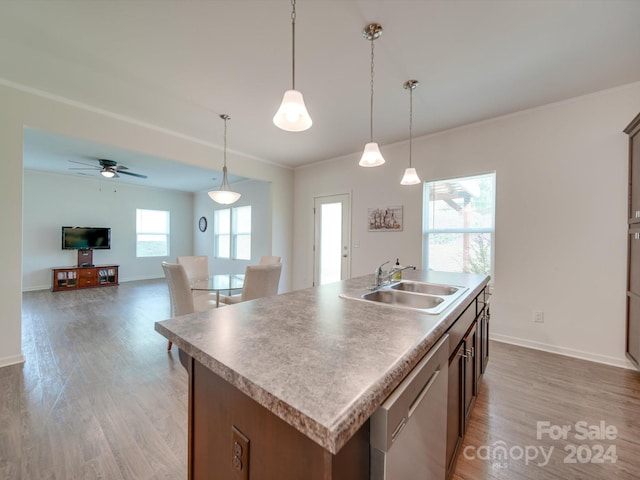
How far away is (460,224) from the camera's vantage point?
3461mm

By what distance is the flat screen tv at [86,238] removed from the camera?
243 inches

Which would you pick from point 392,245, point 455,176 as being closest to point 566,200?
point 455,176

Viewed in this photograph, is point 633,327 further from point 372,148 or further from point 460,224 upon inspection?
point 372,148

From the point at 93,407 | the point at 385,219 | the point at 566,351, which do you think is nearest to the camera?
the point at 93,407

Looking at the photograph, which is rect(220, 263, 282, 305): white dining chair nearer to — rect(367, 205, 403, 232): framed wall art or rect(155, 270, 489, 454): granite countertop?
rect(155, 270, 489, 454): granite countertop

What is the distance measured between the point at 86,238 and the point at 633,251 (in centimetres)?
956

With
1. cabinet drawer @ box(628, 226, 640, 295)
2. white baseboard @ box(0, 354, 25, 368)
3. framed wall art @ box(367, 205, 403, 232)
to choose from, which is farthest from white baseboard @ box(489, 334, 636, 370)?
white baseboard @ box(0, 354, 25, 368)

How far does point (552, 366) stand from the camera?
2.50m

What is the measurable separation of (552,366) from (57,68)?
5.37 m

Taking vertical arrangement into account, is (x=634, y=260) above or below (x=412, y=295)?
above

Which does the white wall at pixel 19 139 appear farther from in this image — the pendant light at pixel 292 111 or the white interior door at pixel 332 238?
the pendant light at pixel 292 111

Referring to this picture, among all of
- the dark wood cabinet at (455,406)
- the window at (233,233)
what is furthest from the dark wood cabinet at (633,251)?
the window at (233,233)

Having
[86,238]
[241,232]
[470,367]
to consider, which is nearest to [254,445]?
[470,367]

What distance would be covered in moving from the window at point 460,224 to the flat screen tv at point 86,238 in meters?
7.64
